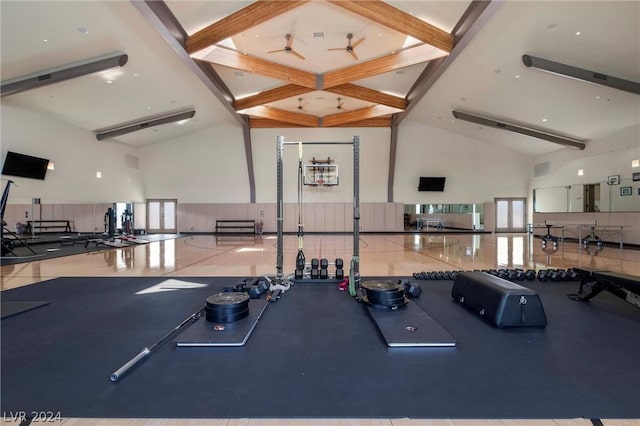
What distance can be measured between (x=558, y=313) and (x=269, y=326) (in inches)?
105

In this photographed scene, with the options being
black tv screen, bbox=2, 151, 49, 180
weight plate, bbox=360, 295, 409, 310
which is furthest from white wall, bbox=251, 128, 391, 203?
weight plate, bbox=360, 295, 409, 310

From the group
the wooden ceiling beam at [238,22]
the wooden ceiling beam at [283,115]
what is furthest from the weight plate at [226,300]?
the wooden ceiling beam at [283,115]

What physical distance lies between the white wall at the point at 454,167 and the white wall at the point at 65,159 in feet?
38.3

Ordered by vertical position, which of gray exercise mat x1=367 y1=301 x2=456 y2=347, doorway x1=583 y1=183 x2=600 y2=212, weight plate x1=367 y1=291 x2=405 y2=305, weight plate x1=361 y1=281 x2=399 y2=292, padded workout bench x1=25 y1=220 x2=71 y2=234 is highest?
doorway x1=583 y1=183 x2=600 y2=212

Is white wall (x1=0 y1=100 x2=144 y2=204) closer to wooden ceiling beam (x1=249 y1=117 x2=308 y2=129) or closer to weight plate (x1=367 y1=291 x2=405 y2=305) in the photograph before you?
wooden ceiling beam (x1=249 y1=117 x2=308 y2=129)

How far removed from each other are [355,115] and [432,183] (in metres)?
4.70

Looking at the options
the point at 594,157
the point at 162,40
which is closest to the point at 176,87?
the point at 162,40

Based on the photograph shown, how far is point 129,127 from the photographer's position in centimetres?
1028

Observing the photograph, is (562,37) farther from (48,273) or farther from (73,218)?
(73,218)

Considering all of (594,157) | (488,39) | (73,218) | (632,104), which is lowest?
(73,218)

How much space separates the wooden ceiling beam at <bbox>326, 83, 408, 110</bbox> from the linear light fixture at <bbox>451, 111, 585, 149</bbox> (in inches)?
80.5

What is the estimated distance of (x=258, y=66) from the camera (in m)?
7.45

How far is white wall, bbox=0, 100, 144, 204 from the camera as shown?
309 inches

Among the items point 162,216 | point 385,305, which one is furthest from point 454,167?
point 162,216
